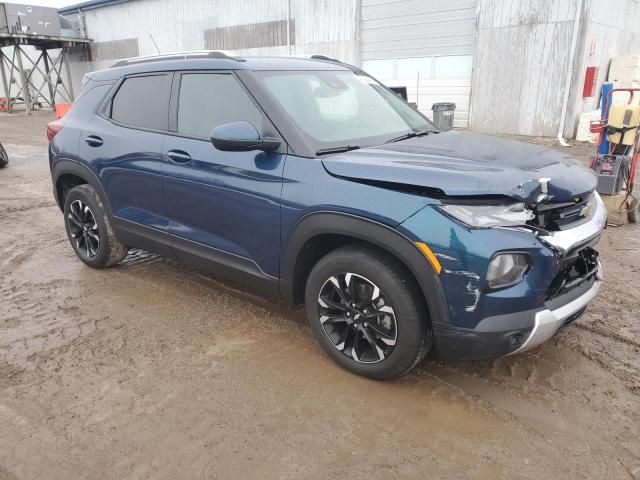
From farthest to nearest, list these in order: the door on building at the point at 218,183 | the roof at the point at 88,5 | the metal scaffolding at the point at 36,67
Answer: the roof at the point at 88,5, the metal scaffolding at the point at 36,67, the door on building at the point at 218,183

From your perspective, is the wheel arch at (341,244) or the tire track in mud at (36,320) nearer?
the wheel arch at (341,244)

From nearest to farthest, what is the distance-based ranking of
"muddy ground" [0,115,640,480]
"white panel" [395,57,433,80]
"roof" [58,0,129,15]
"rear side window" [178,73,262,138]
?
"muddy ground" [0,115,640,480], "rear side window" [178,73,262,138], "white panel" [395,57,433,80], "roof" [58,0,129,15]

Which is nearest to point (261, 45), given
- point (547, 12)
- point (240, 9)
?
point (240, 9)

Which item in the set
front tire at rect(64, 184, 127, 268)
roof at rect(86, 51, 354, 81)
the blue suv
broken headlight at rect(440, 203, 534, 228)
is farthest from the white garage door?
broken headlight at rect(440, 203, 534, 228)

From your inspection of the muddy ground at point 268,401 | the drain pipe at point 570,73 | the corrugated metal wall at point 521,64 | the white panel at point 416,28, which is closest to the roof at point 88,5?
the white panel at point 416,28

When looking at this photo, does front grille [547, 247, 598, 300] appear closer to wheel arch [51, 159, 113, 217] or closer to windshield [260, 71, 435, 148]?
windshield [260, 71, 435, 148]

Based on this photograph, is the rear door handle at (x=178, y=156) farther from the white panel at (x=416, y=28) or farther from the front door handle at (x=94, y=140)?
the white panel at (x=416, y=28)

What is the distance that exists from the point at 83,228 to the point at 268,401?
290cm

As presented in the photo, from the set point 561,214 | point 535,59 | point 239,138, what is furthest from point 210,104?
point 535,59

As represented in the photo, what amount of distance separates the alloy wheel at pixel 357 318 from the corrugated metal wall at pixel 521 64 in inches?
478

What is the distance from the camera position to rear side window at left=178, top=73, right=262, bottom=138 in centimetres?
327

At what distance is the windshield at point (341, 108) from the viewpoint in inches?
125

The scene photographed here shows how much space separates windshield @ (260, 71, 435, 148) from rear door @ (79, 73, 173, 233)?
1.05m

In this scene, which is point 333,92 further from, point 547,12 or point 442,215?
point 547,12
